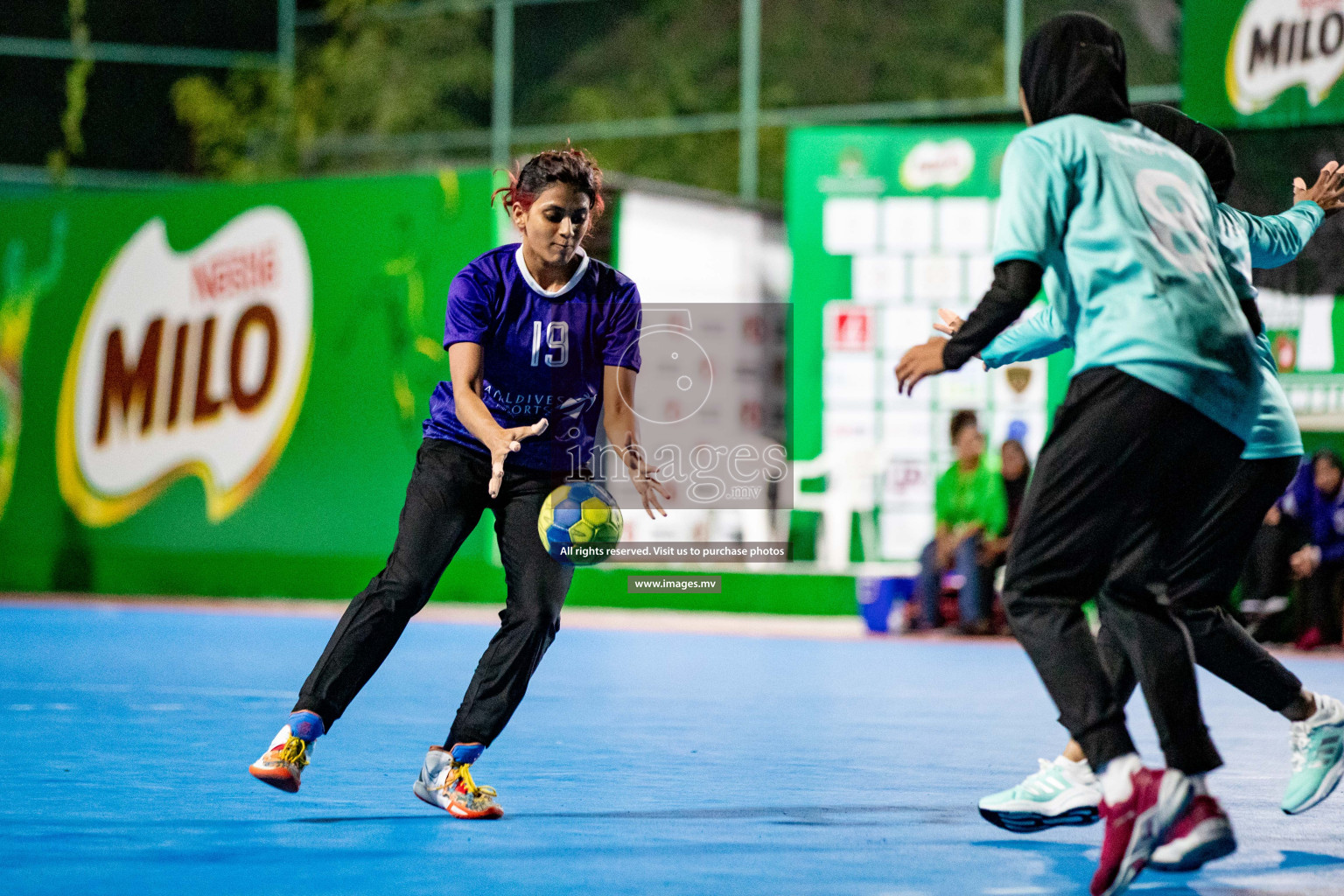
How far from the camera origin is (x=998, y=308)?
4293 mm

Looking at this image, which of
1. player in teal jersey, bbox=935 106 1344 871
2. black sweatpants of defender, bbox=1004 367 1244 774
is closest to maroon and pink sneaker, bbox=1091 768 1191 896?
black sweatpants of defender, bbox=1004 367 1244 774

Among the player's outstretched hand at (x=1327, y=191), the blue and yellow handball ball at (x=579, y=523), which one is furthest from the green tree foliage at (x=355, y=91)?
the player's outstretched hand at (x=1327, y=191)

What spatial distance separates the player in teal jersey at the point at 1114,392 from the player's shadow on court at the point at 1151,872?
0.27 meters

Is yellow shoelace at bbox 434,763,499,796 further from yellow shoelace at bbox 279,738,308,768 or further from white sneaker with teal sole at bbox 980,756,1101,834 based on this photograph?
white sneaker with teal sole at bbox 980,756,1101,834

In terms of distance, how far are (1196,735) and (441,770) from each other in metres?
2.21

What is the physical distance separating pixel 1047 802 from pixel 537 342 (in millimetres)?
2039

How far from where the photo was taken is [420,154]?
27906 millimetres

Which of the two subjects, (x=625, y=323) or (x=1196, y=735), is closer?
(x=1196, y=735)

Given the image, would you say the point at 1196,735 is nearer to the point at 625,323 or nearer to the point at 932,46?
the point at 625,323

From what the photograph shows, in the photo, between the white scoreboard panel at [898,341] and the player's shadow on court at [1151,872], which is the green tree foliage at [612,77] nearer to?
the white scoreboard panel at [898,341]

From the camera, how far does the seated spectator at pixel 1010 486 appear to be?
13219mm

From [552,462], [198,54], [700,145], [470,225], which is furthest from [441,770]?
[198,54]

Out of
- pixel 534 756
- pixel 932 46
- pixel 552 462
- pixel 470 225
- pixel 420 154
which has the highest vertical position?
pixel 932 46

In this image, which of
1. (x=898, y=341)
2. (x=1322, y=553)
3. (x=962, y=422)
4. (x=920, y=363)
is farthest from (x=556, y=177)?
(x=898, y=341)
